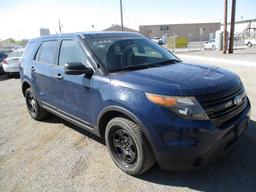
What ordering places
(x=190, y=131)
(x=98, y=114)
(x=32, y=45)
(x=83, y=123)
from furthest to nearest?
(x=32, y=45)
(x=83, y=123)
(x=98, y=114)
(x=190, y=131)

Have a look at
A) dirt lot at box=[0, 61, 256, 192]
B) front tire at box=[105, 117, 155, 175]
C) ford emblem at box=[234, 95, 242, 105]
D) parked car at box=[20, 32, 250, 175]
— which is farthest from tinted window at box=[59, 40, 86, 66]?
ford emblem at box=[234, 95, 242, 105]

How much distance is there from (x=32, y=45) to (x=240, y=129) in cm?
444

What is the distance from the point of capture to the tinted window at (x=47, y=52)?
4547 mm

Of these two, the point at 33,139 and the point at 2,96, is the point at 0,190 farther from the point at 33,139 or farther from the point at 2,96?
the point at 2,96

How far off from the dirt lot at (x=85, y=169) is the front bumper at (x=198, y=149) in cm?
41

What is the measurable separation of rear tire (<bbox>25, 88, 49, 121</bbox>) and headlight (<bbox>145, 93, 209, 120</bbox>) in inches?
142

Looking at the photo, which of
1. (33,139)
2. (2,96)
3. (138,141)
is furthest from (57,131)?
(2,96)

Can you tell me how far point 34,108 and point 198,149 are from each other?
417 cm

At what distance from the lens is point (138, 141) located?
293 centimetres

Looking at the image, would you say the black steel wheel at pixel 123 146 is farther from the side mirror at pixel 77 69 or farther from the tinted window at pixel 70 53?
the tinted window at pixel 70 53

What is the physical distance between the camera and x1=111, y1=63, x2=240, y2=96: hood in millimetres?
2744

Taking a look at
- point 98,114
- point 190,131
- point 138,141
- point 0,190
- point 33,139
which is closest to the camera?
point 190,131

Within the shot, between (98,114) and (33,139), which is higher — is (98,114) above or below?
above

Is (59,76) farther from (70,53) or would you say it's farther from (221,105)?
(221,105)
